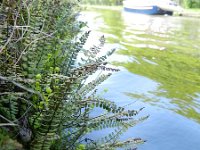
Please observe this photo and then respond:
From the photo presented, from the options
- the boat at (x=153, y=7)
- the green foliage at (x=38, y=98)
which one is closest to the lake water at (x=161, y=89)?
the green foliage at (x=38, y=98)

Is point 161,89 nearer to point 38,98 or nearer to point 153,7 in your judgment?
point 38,98

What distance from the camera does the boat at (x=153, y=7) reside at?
3084 cm

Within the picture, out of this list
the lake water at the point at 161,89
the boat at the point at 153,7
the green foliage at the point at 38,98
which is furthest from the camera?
the boat at the point at 153,7

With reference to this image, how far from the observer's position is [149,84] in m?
7.03

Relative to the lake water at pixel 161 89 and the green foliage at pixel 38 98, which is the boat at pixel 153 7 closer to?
the lake water at pixel 161 89

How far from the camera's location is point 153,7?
30688 millimetres

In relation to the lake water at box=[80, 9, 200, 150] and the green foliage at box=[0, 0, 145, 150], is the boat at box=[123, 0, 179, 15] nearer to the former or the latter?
the lake water at box=[80, 9, 200, 150]

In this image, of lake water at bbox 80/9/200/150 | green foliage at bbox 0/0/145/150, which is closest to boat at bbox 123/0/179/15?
lake water at bbox 80/9/200/150

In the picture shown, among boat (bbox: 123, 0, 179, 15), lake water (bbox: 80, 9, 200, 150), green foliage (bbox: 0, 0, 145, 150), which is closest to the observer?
green foliage (bbox: 0, 0, 145, 150)

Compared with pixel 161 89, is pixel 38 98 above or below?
above

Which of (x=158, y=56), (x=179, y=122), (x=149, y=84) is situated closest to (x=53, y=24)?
(x=179, y=122)

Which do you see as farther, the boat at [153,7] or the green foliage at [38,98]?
→ the boat at [153,7]

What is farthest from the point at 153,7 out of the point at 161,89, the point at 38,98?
the point at 38,98

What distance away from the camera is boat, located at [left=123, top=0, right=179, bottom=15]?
30.8 meters
